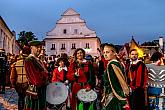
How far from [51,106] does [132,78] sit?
181 centimetres

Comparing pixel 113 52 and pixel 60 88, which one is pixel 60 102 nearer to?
pixel 60 88

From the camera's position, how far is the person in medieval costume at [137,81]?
28.4ft

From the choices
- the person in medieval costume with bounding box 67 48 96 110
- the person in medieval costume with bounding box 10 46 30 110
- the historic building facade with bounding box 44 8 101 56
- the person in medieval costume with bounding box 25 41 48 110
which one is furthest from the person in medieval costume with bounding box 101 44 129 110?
the historic building facade with bounding box 44 8 101 56

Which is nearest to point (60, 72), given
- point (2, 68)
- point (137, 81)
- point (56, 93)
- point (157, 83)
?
point (56, 93)

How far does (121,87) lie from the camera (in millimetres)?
6969

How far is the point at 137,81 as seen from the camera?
28.5 ft

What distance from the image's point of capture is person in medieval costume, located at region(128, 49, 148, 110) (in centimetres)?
865

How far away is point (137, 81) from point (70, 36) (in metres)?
66.1

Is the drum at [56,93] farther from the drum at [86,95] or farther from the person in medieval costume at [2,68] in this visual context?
the person in medieval costume at [2,68]

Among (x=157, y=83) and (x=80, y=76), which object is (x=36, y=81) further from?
(x=157, y=83)

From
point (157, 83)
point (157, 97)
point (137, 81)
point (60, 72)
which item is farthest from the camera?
point (60, 72)

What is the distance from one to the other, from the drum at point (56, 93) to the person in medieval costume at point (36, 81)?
0.35m

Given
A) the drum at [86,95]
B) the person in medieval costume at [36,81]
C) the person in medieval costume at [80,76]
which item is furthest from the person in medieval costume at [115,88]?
the person in medieval costume at [80,76]

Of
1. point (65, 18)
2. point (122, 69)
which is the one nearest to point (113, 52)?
point (122, 69)
